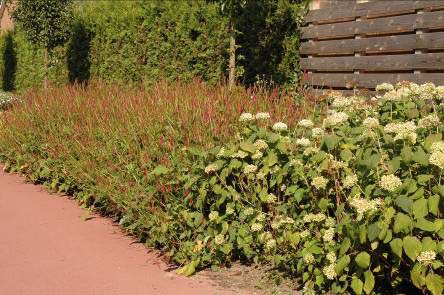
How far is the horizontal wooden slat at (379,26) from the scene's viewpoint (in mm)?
8578

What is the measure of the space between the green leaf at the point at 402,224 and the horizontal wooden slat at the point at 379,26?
5878 mm

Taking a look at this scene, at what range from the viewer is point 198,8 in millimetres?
12492

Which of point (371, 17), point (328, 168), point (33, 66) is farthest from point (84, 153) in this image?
point (33, 66)

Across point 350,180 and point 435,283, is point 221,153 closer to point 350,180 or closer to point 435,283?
point 350,180

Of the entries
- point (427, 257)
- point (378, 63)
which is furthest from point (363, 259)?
point (378, 63)

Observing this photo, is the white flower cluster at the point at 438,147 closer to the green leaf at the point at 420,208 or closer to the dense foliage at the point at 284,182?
the dense foliage at the point at 284,182

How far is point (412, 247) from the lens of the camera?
3303 millimetres

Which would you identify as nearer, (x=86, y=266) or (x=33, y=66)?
(x=86, y=266)

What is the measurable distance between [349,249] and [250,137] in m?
1.41

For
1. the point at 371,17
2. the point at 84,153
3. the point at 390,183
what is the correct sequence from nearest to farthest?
1. the point at 390,183
2. the point at 84,153
3. the point at 371,17

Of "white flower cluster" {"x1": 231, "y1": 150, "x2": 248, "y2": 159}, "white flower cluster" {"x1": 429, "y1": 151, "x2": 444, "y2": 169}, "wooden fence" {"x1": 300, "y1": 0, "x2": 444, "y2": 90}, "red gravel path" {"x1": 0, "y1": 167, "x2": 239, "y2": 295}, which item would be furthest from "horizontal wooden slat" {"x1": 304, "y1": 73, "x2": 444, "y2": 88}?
"white flower cluster" {"x1": 429, "y1": 151, "x2": 444, "y2": 169}

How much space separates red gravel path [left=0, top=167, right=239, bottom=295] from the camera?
179 inches

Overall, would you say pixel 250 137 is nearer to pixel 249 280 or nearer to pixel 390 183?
pixel 249 280

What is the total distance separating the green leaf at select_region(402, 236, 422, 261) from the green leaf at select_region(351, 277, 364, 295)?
494 millimetres
